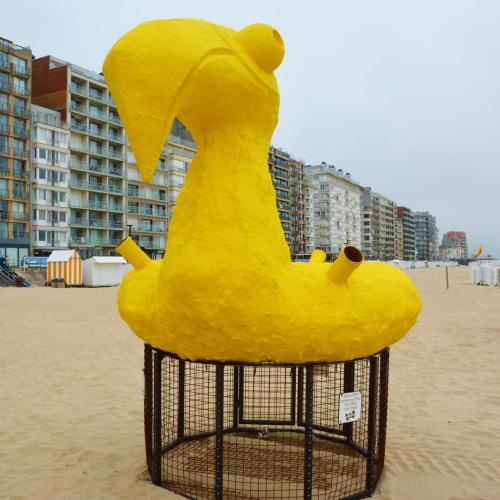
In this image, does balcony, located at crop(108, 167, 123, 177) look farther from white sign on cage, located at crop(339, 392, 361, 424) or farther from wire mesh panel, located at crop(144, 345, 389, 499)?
white sign on cage, located at crop(339, 392, 361, 424)

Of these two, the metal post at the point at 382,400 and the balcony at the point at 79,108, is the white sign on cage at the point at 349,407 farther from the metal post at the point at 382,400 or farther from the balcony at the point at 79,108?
the balcony at the point at 79,108

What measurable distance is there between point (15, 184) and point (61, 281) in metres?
20.4

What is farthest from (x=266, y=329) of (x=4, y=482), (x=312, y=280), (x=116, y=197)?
(x=116, y=197)

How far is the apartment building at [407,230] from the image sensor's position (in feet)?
498

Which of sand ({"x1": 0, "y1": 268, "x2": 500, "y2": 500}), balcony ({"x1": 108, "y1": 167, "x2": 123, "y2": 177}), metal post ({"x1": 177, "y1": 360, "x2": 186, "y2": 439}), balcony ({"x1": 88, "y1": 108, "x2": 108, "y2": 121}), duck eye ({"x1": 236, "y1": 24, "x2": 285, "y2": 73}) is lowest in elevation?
sand ({"x1": 0, "y1": 268, "x2": 500, "y2": 500})

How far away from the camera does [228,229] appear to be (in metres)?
3.54

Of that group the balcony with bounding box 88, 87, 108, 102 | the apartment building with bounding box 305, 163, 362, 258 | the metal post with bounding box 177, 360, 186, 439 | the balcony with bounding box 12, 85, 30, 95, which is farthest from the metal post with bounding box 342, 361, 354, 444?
the apartment building with bounding box 305, 163, 362, 258

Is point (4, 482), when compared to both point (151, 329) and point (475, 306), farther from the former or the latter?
point (475, 306)

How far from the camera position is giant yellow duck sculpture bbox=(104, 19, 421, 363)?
3.18m

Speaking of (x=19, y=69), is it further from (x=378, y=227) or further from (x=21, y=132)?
(x=378, y=227)

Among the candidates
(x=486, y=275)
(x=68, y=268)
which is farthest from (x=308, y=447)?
(x=486, y=275)

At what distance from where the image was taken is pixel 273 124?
4.05 metres

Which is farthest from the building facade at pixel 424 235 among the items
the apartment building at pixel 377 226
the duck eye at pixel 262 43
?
the duck eye at pixel 262 43

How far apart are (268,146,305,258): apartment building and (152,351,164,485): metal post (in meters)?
78.9
